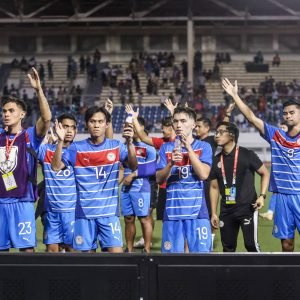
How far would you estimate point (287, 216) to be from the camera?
714 centimetres

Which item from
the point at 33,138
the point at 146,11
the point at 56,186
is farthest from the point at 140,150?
the point at 146,11


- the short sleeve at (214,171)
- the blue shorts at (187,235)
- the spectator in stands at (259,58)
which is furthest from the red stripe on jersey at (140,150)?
the spectator in stands at (259,58)

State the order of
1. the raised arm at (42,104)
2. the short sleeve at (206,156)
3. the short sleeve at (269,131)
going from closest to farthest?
the raised arm at (42,104)
the short sleeve at (206,156)
the short sleeve at (269,131)

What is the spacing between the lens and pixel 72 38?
1684 inches

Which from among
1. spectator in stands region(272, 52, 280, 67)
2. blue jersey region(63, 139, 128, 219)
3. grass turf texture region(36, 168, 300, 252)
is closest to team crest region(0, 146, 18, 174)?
blue jersey region(63, 139, 128, 219)

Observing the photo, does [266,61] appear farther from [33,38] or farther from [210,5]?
[33,38]

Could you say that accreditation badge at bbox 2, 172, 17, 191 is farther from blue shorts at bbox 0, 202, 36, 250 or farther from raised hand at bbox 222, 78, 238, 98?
raised hand at bbox 222, 78, 238, 98

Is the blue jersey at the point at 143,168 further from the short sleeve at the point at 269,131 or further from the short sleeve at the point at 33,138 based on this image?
the short sleeve at the point at 33,138

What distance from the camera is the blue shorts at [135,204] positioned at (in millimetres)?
9344

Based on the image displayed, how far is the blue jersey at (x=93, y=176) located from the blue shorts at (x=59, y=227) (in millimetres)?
1273

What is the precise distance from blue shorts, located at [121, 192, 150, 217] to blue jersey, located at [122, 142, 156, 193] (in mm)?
68

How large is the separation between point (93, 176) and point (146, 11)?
101 feet

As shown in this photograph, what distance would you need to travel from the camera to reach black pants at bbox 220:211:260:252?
24.9ft
